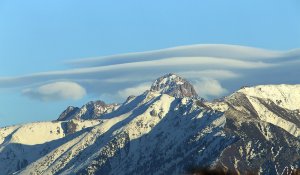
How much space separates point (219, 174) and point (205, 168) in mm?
2193

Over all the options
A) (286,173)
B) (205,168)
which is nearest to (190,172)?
(205,168)

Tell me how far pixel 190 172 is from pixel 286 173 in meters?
15.9

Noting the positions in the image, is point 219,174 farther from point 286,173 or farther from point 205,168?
point 286,173

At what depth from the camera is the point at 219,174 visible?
97.1 meters

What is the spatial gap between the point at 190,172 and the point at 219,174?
4113 millimetres

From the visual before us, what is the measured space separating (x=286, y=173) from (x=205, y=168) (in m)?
15.9

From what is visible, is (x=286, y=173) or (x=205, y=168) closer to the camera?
(x=205, y=168)

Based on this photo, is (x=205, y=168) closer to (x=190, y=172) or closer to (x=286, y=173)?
(x=190, y=172)

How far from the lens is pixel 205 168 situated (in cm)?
9881

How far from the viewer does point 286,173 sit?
364ft

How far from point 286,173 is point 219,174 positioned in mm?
16453

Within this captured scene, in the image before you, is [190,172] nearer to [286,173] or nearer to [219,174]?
[219,174]

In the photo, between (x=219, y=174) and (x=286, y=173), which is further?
(x=286, y=173)
